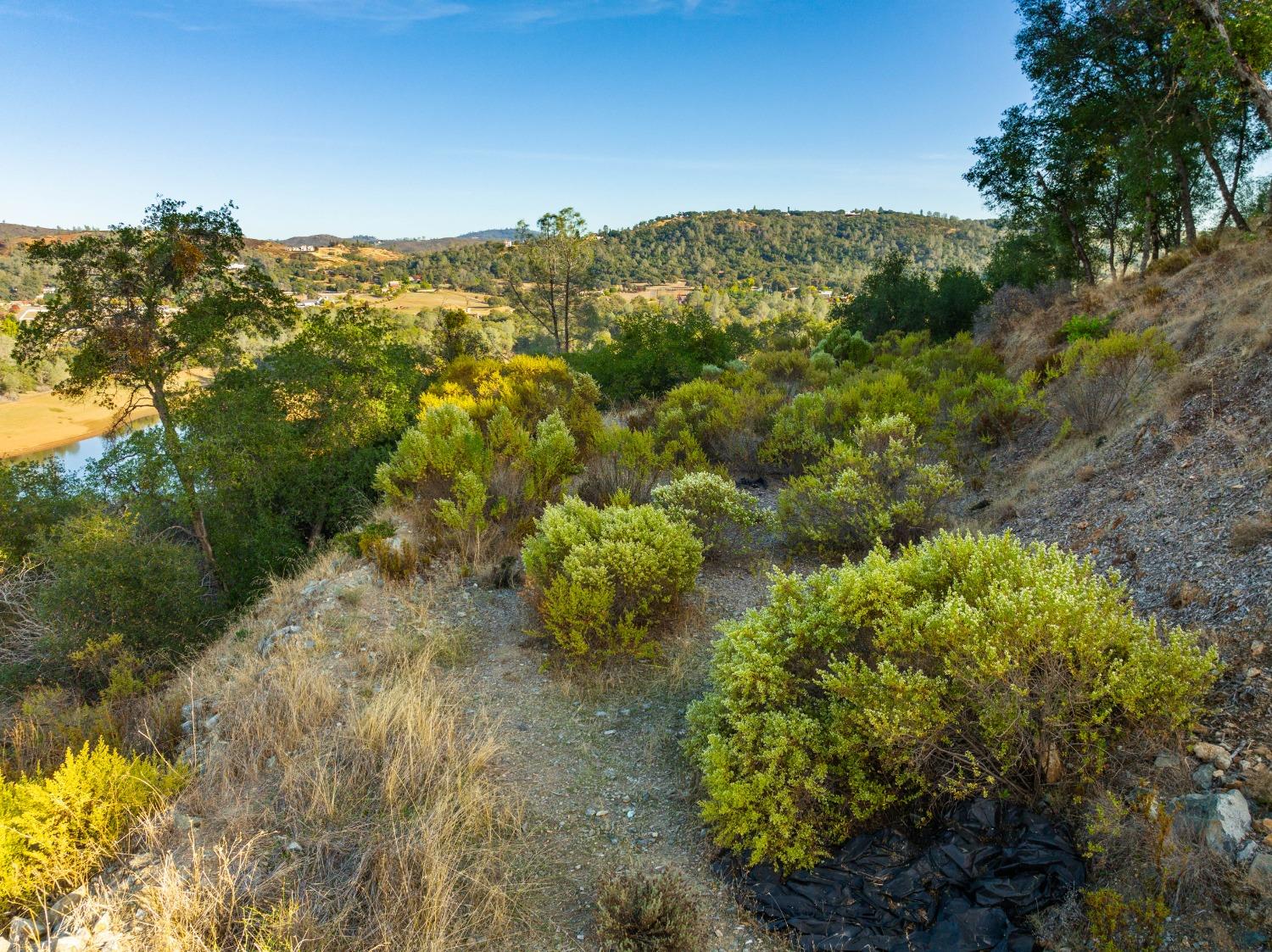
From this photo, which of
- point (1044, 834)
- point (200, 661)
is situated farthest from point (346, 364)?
point (1044, 834)

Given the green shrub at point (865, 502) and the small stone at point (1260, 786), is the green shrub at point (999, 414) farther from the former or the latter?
the small stone at point (1260, 786)

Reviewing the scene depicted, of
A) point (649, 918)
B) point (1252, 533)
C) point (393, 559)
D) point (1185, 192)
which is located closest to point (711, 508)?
point (393, 559)

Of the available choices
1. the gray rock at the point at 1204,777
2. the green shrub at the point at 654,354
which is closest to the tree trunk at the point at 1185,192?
the green shrub at the point at 654,354

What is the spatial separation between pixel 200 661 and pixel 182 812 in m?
2.79

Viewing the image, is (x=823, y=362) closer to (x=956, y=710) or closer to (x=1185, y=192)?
(x=1185, y=192)

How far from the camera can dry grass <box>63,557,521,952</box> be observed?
2.45 meters

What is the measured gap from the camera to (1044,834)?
247 centimetres

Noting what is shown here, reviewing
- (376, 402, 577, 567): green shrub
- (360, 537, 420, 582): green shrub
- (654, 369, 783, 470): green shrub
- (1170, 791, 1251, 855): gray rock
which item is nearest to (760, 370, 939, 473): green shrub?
(654, 369, 783, 470): green shrub

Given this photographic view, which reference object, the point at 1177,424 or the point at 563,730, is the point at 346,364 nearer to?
the point at 563,730

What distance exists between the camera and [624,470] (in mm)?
7750

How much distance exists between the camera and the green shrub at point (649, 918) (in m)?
2.44

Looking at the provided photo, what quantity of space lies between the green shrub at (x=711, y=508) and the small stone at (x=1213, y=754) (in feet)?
12.6

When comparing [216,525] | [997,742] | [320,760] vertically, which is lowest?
[216,525]

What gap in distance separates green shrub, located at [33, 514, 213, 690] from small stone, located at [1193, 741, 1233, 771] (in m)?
7.77
